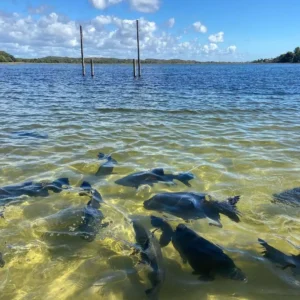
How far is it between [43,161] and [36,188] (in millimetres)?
2299

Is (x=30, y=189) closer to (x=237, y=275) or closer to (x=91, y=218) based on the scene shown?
(x=91, y=218)

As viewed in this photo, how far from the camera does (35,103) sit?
71.9 feet

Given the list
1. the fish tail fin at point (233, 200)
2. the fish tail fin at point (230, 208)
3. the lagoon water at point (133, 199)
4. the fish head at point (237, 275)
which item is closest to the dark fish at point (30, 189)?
the lagoon water at point (133, 199)

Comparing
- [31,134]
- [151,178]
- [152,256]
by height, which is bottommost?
[152,256]

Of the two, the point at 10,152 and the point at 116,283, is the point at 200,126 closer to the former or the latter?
the point at 10,152

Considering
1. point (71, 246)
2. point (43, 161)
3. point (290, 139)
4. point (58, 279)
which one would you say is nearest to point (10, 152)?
point (43, 161)

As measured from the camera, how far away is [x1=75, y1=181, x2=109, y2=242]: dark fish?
17.7ft

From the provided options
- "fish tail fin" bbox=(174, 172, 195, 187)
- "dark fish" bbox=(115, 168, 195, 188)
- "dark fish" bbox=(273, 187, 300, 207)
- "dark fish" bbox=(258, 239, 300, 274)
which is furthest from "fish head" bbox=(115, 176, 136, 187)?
"dark fish" bbox=(258, 239, 300, 274)

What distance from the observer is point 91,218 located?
5.83 m

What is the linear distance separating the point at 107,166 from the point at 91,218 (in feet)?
9.57

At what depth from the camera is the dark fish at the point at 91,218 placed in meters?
5.39

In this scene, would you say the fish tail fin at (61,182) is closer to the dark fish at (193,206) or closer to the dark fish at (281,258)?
the dark fish at (193,206)

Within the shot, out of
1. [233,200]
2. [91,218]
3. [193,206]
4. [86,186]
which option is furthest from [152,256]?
[86,186]

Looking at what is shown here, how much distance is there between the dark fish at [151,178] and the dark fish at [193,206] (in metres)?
0.94
